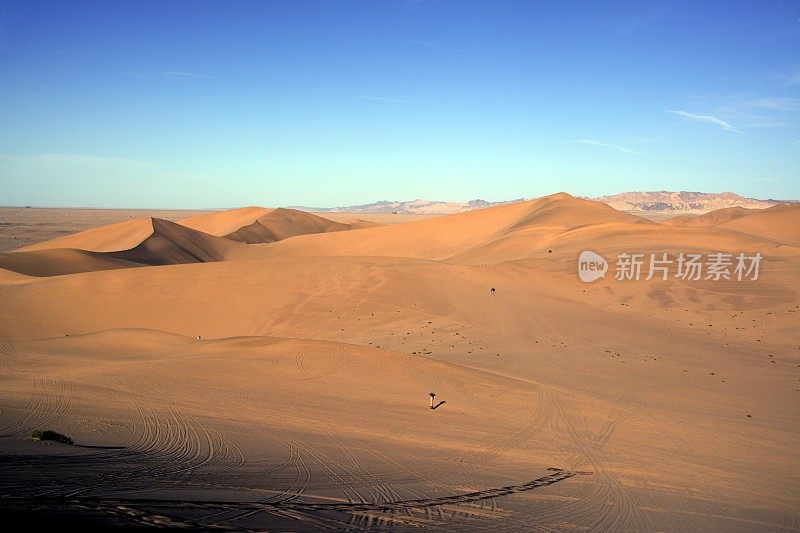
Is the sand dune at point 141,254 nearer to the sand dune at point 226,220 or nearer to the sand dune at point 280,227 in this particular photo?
the sand dune at point 280,227

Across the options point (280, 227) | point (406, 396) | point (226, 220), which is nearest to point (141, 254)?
point (280, 227)

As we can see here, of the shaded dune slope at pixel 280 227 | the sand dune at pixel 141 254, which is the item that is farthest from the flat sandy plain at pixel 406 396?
the shaded dune slope at pixel 280 227

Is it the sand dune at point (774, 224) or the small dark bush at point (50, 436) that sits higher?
the sand dune at point (774, 224)

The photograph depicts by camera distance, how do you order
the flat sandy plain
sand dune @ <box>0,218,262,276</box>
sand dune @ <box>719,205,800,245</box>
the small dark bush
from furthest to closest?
sand dune @ <box>719,205,800,245</box>, sand dune @ <box>0,218,262,276</box>, the small dark bush, the flat sandy plain

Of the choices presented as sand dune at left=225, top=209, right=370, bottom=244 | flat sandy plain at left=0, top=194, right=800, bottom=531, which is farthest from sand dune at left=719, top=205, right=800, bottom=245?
sand dune at left=225, top=209, right=370, bottom=244

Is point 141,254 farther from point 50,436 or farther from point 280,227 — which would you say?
point 50,436

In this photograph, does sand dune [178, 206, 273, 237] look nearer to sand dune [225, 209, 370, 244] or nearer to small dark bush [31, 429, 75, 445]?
sand dune [225, 209, 370, 244]

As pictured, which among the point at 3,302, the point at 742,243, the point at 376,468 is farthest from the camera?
the point at 742,243

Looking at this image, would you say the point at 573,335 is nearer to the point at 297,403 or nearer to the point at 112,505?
the point at 297,403

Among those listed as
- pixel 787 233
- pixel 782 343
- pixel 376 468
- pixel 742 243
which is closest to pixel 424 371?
pixel 376 468
